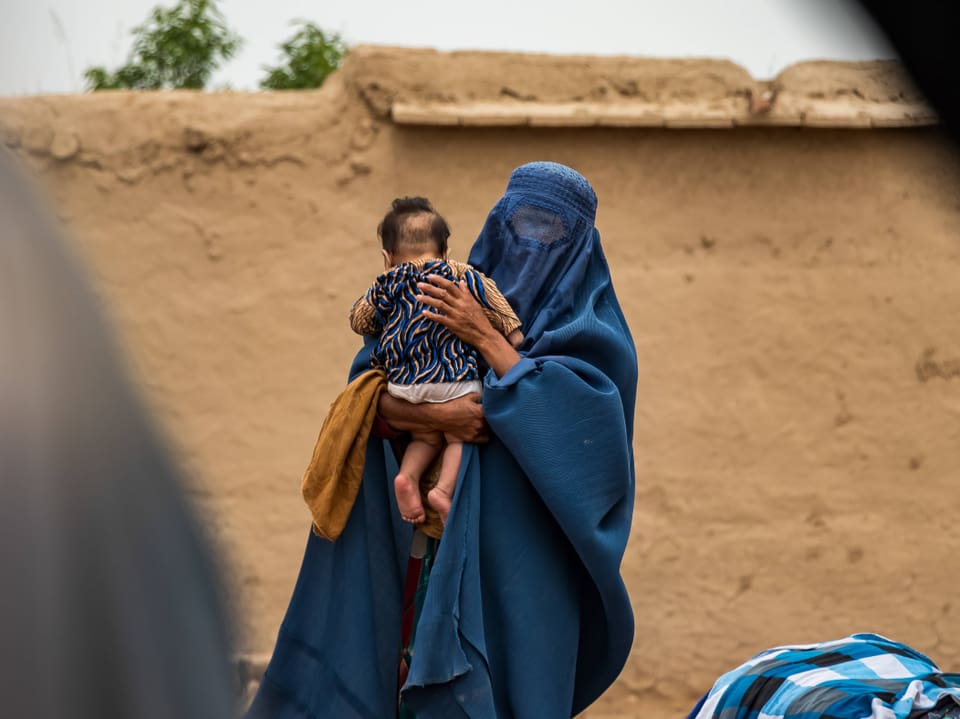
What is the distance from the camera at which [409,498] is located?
9.52ft

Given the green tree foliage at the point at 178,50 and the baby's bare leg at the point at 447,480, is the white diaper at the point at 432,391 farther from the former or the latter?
the green tree foliage at the point at 178,50

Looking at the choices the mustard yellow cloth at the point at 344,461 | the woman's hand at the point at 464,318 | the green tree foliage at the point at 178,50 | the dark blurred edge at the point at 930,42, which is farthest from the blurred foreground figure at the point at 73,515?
the green tree foliage at the point at 178,50

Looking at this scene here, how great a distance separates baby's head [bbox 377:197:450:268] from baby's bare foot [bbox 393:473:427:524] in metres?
0.53

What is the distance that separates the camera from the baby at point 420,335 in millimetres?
2912

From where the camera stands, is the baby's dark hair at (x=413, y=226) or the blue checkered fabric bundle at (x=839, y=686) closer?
the blue checkered fabric bundle at (x=839, y=686)

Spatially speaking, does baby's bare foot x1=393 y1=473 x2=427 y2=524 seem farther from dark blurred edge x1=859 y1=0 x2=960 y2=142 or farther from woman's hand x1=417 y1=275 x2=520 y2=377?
dark blurred edge x1=859 y1=0 x2=960 y2=142

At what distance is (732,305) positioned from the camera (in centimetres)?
524

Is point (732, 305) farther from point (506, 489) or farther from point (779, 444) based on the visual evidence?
point (506, 489)

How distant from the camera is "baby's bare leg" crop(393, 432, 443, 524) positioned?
290 cm

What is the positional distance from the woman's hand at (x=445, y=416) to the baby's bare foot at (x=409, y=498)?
13 cm

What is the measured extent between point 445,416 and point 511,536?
34cm

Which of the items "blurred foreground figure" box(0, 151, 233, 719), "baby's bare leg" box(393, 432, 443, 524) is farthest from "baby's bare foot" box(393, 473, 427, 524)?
"blurred foreground figure" box(0, 151, 233, 719)

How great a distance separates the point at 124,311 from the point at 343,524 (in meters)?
2.34

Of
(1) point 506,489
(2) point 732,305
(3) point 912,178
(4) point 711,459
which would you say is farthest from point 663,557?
(1) point 506,489
